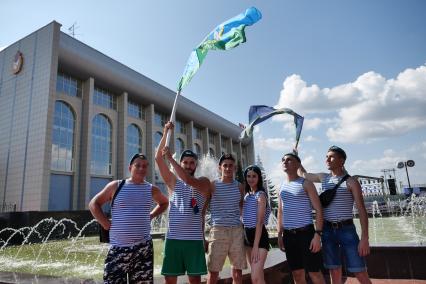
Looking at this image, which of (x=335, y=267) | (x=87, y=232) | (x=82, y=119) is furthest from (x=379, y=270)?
(x=82, y=119)

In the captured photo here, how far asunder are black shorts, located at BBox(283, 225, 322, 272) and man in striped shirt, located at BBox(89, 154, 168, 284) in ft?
4.59

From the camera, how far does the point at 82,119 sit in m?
A: 26.7

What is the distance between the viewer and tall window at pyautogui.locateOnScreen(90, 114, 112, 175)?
2764 cm

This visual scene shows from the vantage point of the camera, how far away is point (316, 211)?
333 cm

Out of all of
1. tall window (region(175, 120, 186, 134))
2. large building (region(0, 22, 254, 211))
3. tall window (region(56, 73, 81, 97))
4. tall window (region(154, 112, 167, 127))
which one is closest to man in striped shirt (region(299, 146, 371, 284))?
large building (region(0, 22, 254, 211))

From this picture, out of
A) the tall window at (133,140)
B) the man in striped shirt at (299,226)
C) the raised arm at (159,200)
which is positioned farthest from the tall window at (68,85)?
the man in striped shirt at (299,226)

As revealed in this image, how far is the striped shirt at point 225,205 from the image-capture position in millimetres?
3439

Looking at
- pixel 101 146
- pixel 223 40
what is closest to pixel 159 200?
pixel 223 40

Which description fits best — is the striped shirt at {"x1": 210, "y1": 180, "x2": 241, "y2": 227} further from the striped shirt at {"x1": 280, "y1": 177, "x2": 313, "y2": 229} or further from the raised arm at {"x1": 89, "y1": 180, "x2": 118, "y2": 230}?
the raised arm at {"x1": 89, "y1": 180, "x2": 118, "y2": 230}

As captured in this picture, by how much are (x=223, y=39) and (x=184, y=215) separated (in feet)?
9.03

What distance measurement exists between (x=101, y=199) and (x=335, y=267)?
249cm

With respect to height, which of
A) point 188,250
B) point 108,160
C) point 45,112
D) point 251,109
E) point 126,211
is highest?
point 45,112

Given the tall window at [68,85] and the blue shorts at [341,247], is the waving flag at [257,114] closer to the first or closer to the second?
the blue shorts at [341,247]

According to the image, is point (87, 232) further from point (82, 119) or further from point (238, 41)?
point (238, 41)
